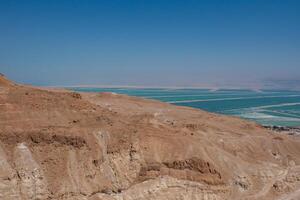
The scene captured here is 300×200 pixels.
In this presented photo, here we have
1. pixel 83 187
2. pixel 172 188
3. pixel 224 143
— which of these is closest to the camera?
pixel 83 187

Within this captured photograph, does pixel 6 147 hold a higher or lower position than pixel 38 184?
higher

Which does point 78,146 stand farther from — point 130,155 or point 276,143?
point 276,143

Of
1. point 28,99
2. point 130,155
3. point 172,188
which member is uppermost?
point 28,99

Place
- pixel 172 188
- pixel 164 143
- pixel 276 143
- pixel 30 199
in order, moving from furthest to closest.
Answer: pixel 276 143, pixel 164 143, pixel 172 188, pixel 30 199

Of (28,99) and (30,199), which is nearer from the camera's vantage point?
(30,199)

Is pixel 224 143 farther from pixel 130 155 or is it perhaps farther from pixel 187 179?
pixel 130 155

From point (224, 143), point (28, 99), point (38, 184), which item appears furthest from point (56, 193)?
point (224, 143)
